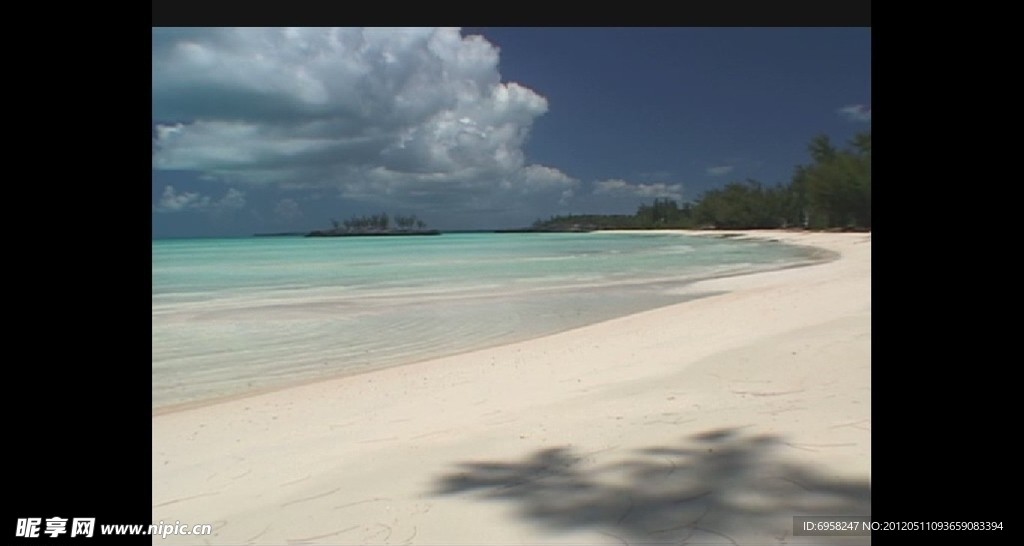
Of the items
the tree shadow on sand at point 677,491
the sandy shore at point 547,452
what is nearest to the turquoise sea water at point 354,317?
the sandy shore at point 547,452

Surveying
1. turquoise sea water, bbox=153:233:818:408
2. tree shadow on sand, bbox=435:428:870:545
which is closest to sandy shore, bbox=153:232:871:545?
tree shadow on sand, bbox=435:428:870:545

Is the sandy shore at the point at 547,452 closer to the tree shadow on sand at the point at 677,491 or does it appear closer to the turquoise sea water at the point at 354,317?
the tree shadow on sand at the point at 677,491

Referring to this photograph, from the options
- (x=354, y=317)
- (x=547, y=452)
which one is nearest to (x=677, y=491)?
(x=547, y=452)

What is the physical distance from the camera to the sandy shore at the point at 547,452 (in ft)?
7.80

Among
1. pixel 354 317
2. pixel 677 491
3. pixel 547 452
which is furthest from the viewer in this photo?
pixel 354 317

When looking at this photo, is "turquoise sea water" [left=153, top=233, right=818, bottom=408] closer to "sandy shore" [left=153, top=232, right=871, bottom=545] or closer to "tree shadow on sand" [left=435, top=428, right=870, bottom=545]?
"sandy shore" [left=153, top=232, right=871, bottom=545]

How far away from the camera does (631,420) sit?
11.8 feet

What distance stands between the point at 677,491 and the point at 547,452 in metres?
0.80

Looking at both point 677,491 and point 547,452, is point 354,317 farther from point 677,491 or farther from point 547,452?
point 677,491

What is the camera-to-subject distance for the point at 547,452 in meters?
3.16
